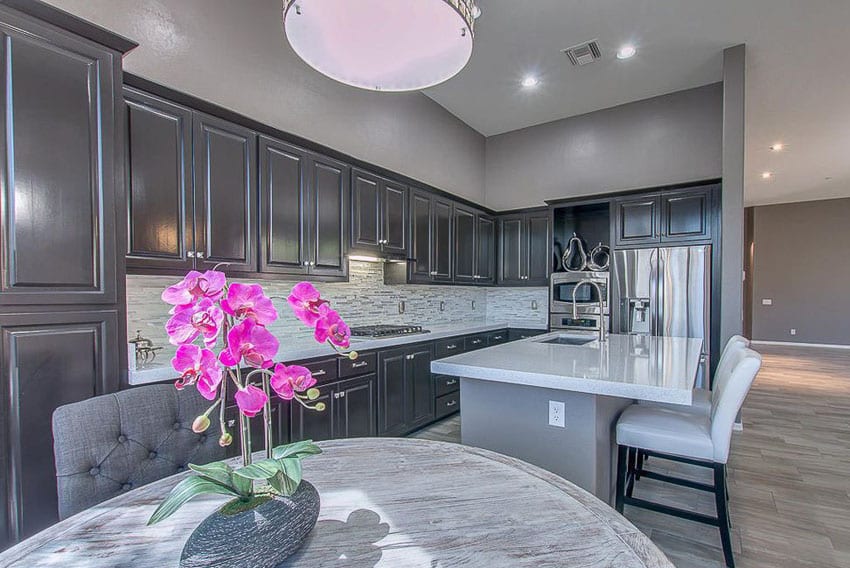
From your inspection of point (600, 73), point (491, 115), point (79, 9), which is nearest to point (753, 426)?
point (600, 73)

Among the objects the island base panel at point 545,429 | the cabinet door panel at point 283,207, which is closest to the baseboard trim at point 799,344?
the island base panel at point 545,429

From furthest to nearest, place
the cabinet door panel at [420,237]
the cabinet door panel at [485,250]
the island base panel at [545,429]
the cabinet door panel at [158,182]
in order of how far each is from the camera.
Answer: the cabinet door panel at [485,250] → the cabinet door panel at [420,237] → the cabinet door panel at [158,182] → the island base panel at [545,429]

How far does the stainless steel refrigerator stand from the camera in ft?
13.3

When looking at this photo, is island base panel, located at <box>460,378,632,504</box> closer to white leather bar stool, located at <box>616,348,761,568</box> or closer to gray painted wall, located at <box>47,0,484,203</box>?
white leather bar stool, located at <box>616,348,761,568</box>

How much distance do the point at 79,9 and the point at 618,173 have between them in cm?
516

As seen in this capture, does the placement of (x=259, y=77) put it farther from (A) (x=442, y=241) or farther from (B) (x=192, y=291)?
(B) (x=192, y=291)

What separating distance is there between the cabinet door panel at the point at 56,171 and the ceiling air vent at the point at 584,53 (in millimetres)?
3661

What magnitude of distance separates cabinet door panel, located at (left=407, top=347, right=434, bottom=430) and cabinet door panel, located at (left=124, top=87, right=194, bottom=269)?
1.97 meters

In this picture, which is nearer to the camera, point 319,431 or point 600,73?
point 319,431

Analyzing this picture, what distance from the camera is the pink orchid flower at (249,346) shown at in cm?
72

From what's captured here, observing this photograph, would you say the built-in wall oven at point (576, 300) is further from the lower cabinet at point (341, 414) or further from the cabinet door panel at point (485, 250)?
the lower cabinet at point (341, 414)

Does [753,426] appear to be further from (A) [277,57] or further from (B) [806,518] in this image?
(A) [277,57]

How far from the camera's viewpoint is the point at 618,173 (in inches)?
201

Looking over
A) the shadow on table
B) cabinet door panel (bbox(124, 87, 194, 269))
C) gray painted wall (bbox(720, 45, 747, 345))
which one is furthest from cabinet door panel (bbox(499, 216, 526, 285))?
the shadow on table
